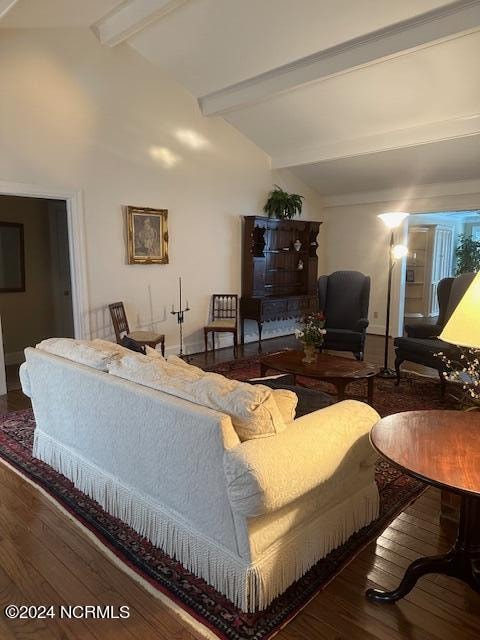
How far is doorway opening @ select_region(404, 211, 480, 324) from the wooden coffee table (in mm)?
5391

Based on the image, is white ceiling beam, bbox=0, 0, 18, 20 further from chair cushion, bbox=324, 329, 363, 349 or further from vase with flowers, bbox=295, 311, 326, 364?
chair cushion, bbox=324, 329, 363, 349

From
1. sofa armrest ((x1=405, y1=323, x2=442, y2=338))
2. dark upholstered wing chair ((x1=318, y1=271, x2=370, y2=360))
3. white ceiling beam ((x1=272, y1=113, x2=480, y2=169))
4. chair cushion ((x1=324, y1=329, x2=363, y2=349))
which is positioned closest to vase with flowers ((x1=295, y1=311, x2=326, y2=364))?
chair cushion ((x1=324, y1=329, x2=363, y2=349))

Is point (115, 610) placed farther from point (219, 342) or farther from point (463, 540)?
point (219, 342)

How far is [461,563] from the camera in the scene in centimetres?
174

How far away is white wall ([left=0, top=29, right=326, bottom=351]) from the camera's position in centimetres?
432

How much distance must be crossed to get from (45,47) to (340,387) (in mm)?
4346

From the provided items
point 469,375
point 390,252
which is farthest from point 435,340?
point 469,375

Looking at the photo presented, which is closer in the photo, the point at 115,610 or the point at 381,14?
the point at 115,610

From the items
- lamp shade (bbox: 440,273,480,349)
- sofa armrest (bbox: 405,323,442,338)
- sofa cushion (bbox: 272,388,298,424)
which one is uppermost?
lamp shade (bbox: 440,273,480,349)

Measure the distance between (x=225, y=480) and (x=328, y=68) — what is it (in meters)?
4.39

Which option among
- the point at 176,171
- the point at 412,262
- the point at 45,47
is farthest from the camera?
the point at 412,262

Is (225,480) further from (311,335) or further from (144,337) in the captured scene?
(144,337)

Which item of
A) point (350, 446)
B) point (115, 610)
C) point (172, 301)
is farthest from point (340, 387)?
point (172, 301)

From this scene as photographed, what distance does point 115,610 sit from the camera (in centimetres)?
173
